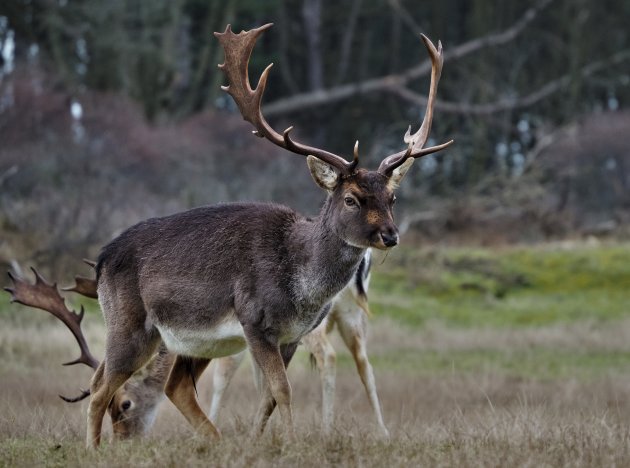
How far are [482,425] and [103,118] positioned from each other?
2417cm

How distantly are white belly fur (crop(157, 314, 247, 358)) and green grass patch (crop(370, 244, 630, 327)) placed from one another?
11963mm

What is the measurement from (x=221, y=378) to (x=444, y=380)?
4.53 metres

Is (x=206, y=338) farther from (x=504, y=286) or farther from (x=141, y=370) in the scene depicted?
(x=504, y=286)

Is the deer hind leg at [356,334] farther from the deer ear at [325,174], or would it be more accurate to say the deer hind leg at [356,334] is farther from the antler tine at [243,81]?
the deer ear at [325,174]

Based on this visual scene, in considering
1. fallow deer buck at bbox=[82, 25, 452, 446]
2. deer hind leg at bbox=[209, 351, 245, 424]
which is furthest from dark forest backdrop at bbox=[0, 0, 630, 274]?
fallow deer buck at bbox=[82, 25, 452, 446]

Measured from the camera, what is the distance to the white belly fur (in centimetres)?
816

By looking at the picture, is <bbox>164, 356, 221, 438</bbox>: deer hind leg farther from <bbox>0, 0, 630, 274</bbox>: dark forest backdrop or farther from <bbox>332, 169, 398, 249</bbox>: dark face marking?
<bbox>0, 0, 630, 274</bbox>: dark forest backdrop

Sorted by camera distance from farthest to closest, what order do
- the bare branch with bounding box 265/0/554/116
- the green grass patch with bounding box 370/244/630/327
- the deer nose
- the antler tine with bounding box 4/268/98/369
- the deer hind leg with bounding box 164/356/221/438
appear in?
the bare branch with bounding box 265/0/554/116 → the green grass patch with bounding box 370/244/630/327 → the antler tine with bounding box 4/268/98/369 → the deer hind leg with bounding box 164/356/221/438 → the deer nose

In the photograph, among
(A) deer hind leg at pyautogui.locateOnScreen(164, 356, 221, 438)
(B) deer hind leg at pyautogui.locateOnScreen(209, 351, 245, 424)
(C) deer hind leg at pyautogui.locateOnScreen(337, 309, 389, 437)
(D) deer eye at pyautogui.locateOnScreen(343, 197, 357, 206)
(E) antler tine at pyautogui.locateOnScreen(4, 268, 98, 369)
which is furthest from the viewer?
(C) deer hind leg at pyautogui.locateOnScreen(337, 309, 389, 437)

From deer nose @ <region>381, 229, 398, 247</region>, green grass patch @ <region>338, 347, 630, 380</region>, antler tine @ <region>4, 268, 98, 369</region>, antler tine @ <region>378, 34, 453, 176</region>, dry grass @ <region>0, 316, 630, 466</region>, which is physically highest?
antler tine @ <region>378, 34, 453, 176</region>

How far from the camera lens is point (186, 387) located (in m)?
9.07

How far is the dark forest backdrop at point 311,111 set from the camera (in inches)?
1117

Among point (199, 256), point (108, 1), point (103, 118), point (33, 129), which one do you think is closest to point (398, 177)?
point (199, 256)

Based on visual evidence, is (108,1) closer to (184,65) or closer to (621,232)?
(184,65)
